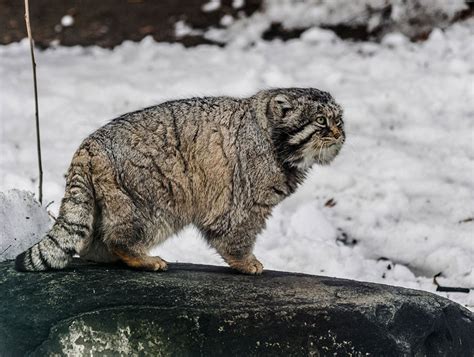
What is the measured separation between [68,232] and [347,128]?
4.51 meters

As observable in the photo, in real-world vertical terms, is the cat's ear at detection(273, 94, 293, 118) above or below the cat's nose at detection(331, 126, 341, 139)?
above

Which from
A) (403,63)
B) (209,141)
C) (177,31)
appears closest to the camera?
(209,141)

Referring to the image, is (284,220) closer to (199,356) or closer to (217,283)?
(217,283)

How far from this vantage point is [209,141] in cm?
546

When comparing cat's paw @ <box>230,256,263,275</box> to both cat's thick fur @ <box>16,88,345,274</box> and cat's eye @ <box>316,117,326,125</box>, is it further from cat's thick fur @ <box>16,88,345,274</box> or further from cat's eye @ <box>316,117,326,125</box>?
cat's eye @ <box>316,117,326,125</box>

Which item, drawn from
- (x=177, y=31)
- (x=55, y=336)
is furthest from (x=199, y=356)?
(x=177, y=31)

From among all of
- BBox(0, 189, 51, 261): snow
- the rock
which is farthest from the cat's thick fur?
BBox(0, 189, 51, 261): snow

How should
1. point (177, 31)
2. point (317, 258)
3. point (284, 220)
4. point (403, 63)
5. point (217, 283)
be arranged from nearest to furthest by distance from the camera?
point (217, 283), point (317, 258), point (284, 220), point (403, 63), point (177, 31)

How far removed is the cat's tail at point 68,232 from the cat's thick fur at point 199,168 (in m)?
0.01

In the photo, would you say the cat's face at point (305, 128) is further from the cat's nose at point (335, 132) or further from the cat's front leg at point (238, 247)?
the cat's front leg at point (238, 247)

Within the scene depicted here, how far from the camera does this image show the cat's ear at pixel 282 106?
216 inches

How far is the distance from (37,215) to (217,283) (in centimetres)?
132

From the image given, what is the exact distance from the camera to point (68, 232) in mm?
4980

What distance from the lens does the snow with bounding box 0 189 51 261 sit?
18.2ft
